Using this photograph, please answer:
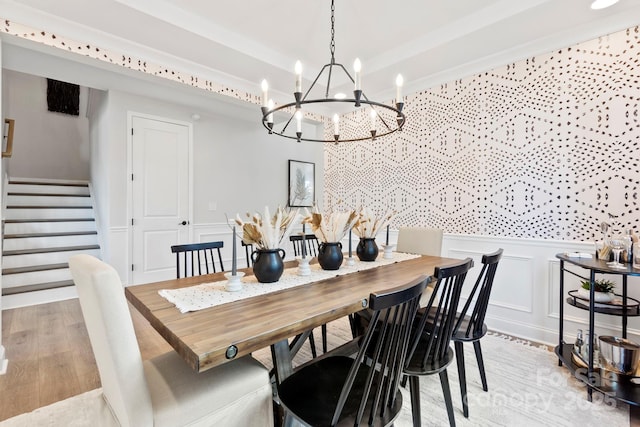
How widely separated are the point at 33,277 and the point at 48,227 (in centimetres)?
111

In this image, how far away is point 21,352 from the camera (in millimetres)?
2418

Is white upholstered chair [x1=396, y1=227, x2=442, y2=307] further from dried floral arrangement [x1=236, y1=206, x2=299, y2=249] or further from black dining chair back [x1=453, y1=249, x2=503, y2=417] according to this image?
dried floral arrangement [x1=236, y1=206, x2=299, y2=249]

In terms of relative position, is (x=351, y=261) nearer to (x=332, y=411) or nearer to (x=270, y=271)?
(x=270, y=271)

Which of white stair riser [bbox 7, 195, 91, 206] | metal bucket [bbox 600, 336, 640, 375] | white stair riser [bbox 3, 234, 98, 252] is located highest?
white stair riser [bbox 7, 195, 91, 206]

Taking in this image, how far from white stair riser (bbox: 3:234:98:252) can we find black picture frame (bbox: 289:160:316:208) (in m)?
3.17

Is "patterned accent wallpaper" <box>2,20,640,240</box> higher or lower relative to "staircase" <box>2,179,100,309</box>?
higher

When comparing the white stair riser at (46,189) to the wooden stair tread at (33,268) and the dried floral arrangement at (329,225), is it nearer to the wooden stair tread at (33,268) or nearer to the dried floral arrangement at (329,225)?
the wooden stair tread at (33,268)

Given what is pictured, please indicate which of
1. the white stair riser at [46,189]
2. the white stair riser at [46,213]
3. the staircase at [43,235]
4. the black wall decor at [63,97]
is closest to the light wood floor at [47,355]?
the staircase at [43,235]

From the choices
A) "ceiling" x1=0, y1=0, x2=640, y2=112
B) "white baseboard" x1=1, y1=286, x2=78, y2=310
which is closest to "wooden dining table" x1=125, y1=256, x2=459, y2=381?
"ceiling" x1=0, y1=0, x2=640, y2=112

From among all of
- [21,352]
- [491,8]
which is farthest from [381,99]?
[21,352]

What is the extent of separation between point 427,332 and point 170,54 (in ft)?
10.5

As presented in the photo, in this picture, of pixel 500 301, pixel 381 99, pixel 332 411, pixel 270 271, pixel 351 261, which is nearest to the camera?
pixel 332 411

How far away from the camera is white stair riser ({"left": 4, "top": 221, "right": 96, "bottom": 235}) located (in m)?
4.36

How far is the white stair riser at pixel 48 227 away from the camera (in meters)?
4.36
